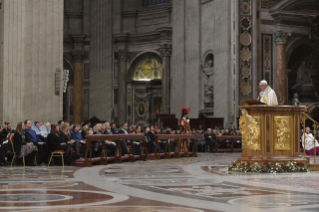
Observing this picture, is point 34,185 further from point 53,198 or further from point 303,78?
point 303,78

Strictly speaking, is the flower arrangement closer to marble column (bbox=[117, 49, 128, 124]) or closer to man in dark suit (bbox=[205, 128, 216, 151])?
man in dark suit (bbox=[205, 128, 216, 151])

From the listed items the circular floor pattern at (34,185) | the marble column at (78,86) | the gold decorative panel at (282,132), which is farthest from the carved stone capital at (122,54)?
the circular floor pattern at (34,185)

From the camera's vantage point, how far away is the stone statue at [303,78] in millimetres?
25891

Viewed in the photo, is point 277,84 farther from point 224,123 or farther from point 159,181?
point 159,181

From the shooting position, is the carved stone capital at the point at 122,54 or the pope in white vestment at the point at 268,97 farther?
the carved stone capital at the point at 122,54

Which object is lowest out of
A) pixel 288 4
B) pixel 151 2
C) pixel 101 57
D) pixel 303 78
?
pixel 303 78

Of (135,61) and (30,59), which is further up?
(135,61)

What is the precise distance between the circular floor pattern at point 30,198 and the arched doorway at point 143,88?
74.5ft

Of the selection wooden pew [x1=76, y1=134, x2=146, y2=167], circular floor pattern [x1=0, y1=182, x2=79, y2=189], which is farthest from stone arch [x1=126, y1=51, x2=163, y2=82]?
circular floor pattern [x1=0, y1=182, x2=79, y2=189]

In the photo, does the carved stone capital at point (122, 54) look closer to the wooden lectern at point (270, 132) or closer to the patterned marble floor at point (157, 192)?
the wooden lectern at point (270, 132)

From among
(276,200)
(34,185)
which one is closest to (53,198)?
(34,185)

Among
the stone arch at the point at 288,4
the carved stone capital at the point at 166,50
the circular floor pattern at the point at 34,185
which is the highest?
the stone arch at the point at 288,4

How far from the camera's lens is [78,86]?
98.3 feet

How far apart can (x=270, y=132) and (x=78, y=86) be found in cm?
2018
